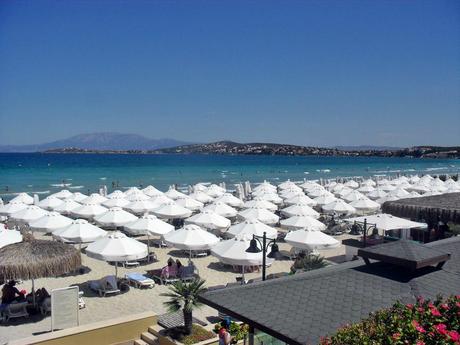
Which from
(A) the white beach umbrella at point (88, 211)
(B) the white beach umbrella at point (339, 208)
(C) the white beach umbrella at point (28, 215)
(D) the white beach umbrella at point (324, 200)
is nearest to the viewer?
(C) the white beach umbrella at point (28, 215)

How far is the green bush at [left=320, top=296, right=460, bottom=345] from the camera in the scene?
352 centimetres

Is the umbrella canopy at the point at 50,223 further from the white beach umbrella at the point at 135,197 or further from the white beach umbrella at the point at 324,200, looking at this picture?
the white beach umbrella at the point at 324,200

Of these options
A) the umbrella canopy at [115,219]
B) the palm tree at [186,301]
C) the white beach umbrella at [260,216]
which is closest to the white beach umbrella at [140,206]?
Answer: the umbrella canopy at [115,219]

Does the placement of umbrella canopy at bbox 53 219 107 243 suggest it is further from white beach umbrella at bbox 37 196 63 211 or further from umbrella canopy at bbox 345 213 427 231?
white beach umbrella at bbox 37 196 63 211

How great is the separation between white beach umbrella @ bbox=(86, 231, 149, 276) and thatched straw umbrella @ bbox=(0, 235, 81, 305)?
1303mm

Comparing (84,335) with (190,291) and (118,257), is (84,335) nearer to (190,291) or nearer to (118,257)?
(190,291)

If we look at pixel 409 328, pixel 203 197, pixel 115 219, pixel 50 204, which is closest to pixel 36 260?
pixel 115 219

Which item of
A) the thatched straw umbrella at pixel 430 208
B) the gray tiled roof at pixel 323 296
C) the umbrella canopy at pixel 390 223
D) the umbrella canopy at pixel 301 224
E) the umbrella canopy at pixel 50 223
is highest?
the gray tiled roof at pixel 323 296

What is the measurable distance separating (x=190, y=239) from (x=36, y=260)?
479 centimetres

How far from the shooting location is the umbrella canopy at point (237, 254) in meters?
11.5

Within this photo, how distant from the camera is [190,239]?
13.2m

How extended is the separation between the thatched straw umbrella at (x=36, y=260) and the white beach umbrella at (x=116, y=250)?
130 centimetres

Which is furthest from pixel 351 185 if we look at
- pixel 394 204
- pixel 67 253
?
pixel 67 253

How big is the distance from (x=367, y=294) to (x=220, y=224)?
36.6 ft
